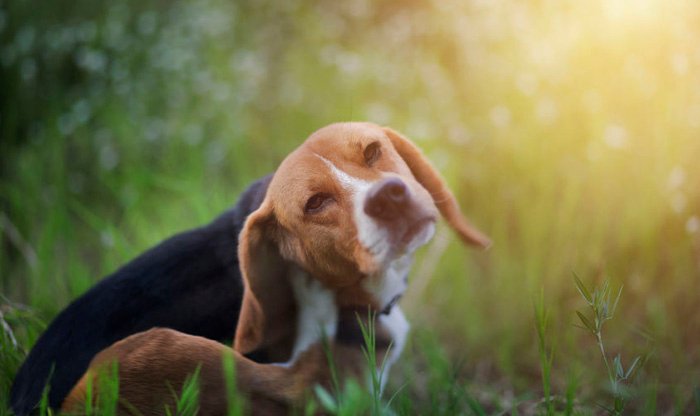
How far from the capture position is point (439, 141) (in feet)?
12.9

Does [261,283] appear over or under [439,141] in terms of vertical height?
over

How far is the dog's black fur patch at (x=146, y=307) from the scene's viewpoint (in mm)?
1840

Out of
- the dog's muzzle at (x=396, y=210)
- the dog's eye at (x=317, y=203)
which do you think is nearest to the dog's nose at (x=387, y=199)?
the dog's muzzle at (x=396, y=210)

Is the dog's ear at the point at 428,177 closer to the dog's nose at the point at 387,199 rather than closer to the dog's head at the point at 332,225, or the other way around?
the dog's head at the point at 332,225

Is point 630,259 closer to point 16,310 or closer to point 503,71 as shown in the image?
point 503,71

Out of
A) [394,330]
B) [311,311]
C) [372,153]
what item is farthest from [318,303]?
[372,153]

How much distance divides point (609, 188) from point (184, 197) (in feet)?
6.40

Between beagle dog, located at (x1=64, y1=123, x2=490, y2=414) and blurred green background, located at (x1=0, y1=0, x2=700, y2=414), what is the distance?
338mm

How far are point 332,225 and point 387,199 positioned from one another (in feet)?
0.60

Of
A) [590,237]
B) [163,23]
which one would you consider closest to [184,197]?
[590,237]

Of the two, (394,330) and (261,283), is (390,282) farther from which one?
(261,283)

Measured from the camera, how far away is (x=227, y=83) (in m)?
4.47

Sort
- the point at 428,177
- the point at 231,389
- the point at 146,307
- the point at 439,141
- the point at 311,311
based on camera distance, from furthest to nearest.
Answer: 1. the point at 439,141
2. the point at 428,177
3. the point at 311,311
4. the point at 146,307
5. the point at 231,389

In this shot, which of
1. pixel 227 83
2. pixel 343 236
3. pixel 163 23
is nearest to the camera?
pixel 343 236
